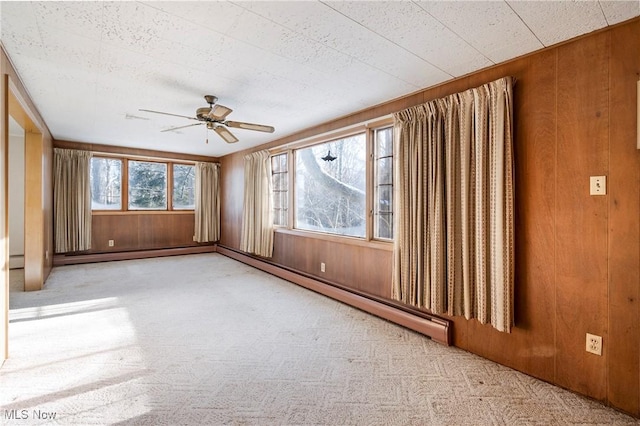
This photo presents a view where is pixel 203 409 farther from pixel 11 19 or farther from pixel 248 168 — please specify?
pixel 248 168

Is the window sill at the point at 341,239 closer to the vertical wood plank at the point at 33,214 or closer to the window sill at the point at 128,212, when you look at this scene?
the window sill at the point at 128,212

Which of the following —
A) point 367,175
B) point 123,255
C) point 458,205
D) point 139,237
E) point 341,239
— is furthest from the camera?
point 139,237

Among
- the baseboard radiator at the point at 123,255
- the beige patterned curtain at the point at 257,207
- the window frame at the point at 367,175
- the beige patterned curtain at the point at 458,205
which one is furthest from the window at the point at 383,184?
the baseboard radiator at the point at 123,255

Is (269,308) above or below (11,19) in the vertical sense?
below

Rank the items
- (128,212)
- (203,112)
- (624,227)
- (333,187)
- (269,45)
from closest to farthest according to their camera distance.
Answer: (624,227), (269,45), (203,112), (333,187), (128,212)

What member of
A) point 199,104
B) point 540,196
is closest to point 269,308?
point 199,104

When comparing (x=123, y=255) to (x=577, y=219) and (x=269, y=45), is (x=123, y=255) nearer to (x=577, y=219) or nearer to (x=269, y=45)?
(x=269, y=45)

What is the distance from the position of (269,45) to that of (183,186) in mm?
5618

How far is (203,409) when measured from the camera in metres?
1.82

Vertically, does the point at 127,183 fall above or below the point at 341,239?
above

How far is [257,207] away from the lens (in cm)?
549

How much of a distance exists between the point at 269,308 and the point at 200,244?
4.19 metres

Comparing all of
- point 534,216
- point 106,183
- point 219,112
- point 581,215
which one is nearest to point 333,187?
point 219,112

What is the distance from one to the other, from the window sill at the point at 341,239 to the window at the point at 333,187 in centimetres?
10
